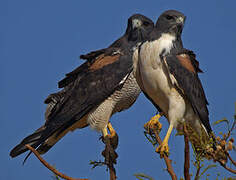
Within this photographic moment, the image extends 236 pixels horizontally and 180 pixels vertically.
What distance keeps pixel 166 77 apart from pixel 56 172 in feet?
5.50

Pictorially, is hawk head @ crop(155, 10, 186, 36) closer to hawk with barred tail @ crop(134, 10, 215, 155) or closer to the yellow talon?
hawk with barred tail @ crop(134, 10, 215, 155)

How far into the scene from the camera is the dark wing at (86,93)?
5.59 meters

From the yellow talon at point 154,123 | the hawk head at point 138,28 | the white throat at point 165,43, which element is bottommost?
the yellow talon at point 154,123

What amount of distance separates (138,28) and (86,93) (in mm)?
1182

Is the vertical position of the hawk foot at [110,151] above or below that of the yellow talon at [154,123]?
above

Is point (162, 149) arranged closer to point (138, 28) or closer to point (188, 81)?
point (188, 81)

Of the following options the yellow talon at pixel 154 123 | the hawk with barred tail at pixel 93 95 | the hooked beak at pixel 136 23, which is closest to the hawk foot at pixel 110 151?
the hawk with barred tail at pixel 93 95

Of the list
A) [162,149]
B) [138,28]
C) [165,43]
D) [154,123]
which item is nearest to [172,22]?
[165,43]

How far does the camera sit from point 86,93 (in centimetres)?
573

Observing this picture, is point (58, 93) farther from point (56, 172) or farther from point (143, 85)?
point (56, 172)

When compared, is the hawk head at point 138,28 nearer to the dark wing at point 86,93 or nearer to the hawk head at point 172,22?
the dark wing at point 86,93

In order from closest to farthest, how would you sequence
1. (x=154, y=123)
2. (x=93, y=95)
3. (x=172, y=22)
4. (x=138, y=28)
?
(x=154, y=123) → (x=172, y=22) → (x=93, y=95) → (x=138, y=28)

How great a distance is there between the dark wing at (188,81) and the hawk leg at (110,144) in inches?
43.7

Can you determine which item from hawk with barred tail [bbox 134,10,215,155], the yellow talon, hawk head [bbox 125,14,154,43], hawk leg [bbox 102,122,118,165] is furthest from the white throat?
hawk head [bbox 125,14,154,43]
